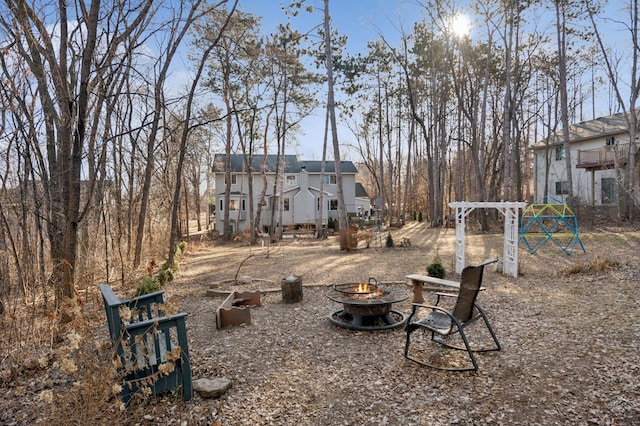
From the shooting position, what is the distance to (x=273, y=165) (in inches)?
1112

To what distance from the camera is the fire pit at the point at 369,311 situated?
4.72 metres

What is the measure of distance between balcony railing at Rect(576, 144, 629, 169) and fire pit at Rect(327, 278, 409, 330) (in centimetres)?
1957

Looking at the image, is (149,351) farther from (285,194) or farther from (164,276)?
(285,194)

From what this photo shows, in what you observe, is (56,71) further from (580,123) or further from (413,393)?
(580,123)

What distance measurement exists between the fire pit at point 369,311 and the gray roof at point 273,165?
22446 millimetres

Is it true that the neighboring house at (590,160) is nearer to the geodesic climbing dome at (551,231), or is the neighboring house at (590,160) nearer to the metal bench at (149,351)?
the geodesic climbing dome at (551,231)

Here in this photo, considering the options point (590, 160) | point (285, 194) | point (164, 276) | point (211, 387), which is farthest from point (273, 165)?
point (211, 387)

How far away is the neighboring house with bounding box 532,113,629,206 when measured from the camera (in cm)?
2045

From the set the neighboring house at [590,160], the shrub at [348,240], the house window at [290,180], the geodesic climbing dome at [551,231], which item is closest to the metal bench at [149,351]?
the shrub at [348,240]

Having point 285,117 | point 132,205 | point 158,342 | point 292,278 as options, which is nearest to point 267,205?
point 285,117

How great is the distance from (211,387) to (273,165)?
2574cm

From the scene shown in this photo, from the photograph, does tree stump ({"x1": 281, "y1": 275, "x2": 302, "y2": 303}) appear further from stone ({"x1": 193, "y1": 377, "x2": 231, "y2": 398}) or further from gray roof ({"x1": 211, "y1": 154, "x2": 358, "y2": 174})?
gray roof ({"x1": 211, "y1": 154, "x2": 358, "y2": 174})

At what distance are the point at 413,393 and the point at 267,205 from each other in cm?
2370

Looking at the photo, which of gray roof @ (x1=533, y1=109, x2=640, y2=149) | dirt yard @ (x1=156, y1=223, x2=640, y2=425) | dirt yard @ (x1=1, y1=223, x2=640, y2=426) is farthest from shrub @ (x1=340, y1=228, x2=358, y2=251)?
gray roof @ (x1=533, y1=109, x2=640, y2=149)
